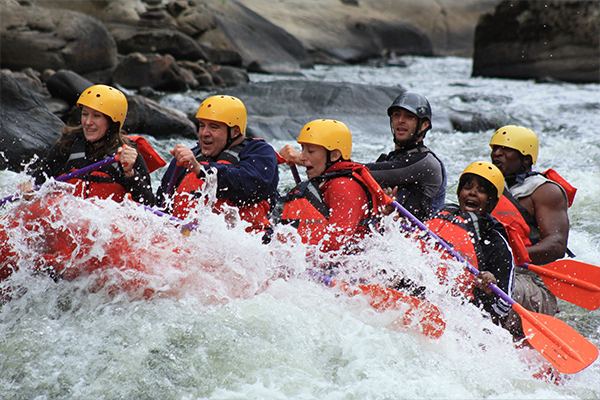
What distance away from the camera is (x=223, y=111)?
4.15m

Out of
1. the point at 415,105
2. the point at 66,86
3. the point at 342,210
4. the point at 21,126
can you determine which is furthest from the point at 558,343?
the point at 66,86

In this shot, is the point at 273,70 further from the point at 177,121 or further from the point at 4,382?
the point at 4,382

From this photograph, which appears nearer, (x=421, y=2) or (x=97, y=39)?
(x=97, y=39)

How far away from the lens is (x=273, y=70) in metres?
17.4

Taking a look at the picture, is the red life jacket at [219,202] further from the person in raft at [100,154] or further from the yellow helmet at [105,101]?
the yellow helmet at [105,101]

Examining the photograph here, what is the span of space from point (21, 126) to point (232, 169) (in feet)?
13.9

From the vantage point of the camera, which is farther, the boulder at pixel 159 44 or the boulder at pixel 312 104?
the boulder at pixel 159 44

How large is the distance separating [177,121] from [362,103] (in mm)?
3809

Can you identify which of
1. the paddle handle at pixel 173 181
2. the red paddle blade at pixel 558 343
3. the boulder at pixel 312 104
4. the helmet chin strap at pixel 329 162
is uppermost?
the helmet chin strap at pixel 329 162

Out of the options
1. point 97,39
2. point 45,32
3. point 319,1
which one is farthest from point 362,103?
point 319,1

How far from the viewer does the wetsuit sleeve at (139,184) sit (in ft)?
13.2

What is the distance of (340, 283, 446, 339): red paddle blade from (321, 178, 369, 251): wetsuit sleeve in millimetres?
400

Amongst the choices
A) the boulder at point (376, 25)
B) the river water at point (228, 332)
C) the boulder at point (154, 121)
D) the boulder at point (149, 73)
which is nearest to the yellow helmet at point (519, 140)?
the river water at point (228, 332)

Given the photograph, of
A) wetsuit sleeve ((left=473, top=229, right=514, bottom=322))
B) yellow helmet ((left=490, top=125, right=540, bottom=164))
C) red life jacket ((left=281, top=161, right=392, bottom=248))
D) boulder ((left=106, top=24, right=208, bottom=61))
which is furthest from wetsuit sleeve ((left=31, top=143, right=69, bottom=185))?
boulder ((left=106, top=24, right=208, bottom=61))
